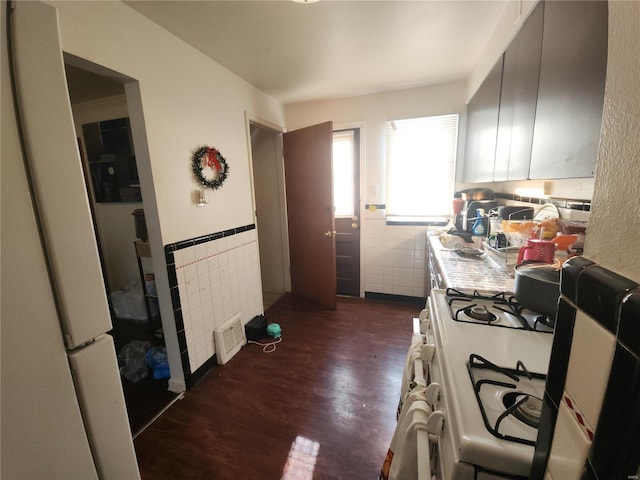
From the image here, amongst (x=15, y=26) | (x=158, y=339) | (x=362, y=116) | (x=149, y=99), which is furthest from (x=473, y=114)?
(x=158, y=339)

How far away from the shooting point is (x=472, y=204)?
2189 millimetres

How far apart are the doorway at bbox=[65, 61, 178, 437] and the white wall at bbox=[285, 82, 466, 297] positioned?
5.42 feet

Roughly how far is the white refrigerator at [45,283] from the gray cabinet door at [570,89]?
1189 mm

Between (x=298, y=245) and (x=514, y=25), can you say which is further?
(x=298, y=245)

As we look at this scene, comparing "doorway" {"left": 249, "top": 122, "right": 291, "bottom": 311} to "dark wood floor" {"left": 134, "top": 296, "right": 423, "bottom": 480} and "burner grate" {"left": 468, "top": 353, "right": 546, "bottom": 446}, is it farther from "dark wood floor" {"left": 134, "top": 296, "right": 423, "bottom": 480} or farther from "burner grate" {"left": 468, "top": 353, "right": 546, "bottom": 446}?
"burner grate" {"left": 468, "top": 353, "right": 546, "bottom": 446}

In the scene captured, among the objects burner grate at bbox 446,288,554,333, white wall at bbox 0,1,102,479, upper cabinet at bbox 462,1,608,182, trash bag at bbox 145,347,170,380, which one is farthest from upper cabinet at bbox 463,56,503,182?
trash bag at bbox 145,347,170,380

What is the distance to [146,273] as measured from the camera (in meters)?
2.17

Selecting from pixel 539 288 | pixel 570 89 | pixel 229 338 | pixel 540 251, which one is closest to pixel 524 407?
pixel 539 288

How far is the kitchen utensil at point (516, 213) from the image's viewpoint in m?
1.68

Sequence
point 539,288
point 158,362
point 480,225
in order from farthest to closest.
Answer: point 480,225, point 158,362, point 539,288

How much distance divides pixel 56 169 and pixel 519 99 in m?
1.61

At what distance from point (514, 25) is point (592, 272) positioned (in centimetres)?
169

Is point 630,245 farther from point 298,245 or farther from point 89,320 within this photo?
point 298,245

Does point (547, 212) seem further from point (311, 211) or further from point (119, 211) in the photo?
point (119, 211)
